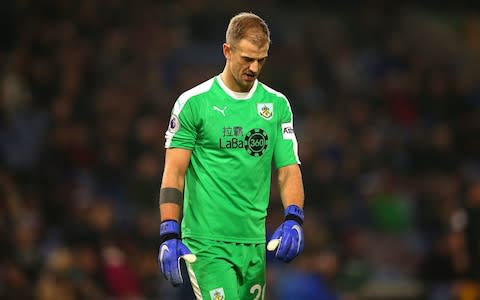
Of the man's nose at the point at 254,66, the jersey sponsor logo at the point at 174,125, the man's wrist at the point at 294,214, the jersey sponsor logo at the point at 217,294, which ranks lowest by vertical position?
the jersey sponsor logo at the point at 217,294

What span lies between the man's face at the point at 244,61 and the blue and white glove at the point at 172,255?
889 millimetres

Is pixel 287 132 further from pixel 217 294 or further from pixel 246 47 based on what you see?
pixel 217 294

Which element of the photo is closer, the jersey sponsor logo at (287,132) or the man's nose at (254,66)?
the man's nose at (254,66)

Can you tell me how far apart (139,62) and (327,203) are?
2.94m

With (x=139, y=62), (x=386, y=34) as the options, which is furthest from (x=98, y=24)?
(x=386, y=34)

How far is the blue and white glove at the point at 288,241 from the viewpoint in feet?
16.3

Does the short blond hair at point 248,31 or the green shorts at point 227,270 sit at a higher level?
the short blond hair at point 248,31

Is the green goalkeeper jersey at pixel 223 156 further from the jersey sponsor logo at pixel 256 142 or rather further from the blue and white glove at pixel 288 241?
the blue and white glove at pixel 288 241

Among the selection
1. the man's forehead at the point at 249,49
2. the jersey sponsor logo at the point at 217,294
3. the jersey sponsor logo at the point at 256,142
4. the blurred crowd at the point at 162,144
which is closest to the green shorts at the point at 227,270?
the jersey sponsor logo at the point at 217,294

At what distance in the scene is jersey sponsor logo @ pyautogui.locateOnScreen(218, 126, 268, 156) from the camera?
521cm

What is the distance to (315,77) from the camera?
13180 mm

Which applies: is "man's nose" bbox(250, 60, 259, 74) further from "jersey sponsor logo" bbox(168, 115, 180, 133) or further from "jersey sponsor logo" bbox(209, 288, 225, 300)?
"jersey sponsor logo" bbox(209, 288, 225, 300)

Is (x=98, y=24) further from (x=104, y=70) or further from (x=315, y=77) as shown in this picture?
(x=315, y=77)

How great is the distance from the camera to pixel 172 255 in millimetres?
4863
